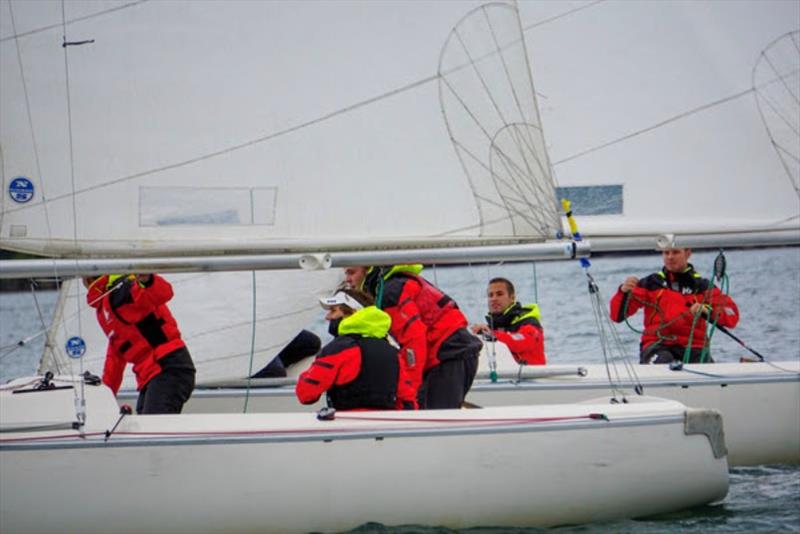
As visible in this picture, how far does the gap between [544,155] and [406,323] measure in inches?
40.3

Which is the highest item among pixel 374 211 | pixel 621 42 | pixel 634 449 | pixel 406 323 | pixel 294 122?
pixel 621 42

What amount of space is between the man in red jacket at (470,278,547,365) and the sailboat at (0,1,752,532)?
→ 2262 mm

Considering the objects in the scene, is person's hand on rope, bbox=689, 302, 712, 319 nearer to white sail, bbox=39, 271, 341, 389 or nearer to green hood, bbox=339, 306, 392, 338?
white sail, bbox=39, 271, 341, 389

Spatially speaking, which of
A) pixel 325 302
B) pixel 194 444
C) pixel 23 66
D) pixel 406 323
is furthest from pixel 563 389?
pixel 23 66

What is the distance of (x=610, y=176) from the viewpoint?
26.0 feet

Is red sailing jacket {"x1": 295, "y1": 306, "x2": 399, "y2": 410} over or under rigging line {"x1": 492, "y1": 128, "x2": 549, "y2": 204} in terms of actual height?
under

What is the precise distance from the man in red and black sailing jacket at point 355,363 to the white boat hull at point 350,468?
0.16 meters

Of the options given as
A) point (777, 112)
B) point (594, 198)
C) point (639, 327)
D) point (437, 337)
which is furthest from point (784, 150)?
point (639, 327)

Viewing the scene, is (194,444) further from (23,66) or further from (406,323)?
(23,66)

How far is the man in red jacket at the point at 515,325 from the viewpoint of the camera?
29.0 ft

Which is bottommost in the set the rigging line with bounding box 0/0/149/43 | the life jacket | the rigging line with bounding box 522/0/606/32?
the life jacket

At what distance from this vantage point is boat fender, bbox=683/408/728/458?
20.6 feet

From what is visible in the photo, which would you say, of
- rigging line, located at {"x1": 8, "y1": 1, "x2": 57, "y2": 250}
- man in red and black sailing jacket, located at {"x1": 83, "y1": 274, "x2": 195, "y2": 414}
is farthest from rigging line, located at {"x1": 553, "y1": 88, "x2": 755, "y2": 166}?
rigging line, located at {"x1": 8, "y1": 1, "x2": 57, "y2": 250}

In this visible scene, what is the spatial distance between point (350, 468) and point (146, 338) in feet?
4.57
